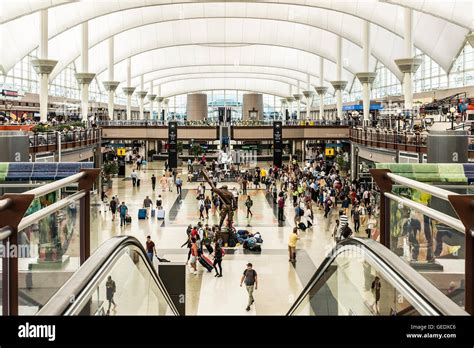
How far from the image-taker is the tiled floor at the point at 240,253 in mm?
13367

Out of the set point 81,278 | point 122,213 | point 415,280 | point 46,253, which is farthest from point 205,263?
point 415,280

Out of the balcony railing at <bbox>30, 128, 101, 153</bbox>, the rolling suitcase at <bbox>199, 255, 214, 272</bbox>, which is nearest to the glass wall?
the rolling suitcase at <bbox>199, 255, 214, 272</bbox>

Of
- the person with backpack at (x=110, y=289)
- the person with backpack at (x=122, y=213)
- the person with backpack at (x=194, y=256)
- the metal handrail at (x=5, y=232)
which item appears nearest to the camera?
the metal handrail at (x=5, y=232)

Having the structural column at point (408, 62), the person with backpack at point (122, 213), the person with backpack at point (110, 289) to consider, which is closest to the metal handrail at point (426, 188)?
the person with backpack at point (110, 289)

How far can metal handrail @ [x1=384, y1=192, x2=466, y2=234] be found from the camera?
2758 millimetres

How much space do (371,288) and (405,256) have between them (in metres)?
0.63

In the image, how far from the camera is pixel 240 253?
Answer: 19.4 meters

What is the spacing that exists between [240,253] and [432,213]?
53.8 ft

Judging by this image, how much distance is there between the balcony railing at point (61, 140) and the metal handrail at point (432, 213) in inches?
851

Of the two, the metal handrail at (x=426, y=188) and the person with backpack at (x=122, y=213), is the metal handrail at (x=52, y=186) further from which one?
the person with backpack at (x=122, y=213)

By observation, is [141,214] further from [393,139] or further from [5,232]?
[5,232]

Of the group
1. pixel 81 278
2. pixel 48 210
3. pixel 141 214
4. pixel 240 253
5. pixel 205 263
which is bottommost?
pixel 240 253
